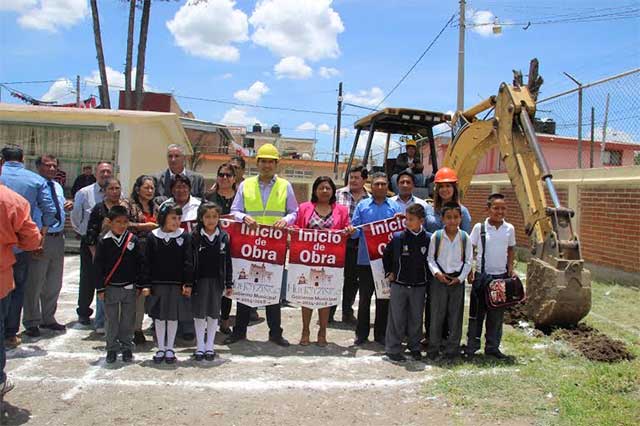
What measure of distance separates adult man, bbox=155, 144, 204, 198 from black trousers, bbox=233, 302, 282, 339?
4.94ft

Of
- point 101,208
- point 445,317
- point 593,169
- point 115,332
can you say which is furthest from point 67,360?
point 593,169

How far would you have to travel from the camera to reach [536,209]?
645cm

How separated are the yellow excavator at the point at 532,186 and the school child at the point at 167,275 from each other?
379cm

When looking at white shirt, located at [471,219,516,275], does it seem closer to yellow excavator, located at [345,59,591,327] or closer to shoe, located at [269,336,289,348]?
yellow excavator, located at [345,59,591,327]

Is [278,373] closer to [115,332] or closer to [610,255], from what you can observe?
[115,332]

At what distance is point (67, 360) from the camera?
17.3ft

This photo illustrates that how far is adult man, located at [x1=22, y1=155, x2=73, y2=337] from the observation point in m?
5.99

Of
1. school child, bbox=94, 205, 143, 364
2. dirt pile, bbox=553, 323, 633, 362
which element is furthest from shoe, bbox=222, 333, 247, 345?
dirt pile, bbox=553, 323, 633, 362

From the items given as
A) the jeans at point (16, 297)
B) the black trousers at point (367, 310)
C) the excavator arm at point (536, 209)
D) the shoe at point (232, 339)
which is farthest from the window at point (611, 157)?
the jeans at point (16, 297)

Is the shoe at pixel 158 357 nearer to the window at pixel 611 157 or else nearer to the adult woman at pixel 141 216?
the adult woman at pixel 141 216

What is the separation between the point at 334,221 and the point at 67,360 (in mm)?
3015

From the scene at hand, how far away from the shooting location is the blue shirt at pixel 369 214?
→ 6.13 meters

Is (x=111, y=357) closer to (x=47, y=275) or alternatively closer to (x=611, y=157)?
(x=47, y=275)

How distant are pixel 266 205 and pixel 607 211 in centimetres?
666
